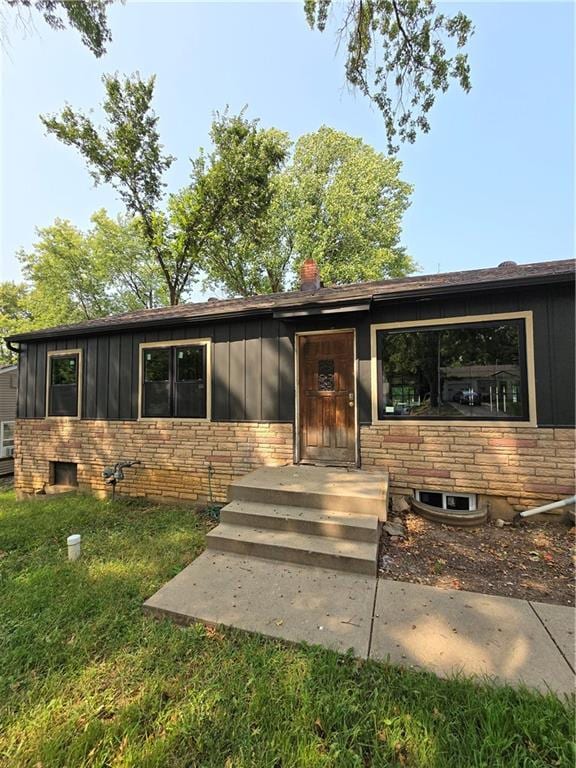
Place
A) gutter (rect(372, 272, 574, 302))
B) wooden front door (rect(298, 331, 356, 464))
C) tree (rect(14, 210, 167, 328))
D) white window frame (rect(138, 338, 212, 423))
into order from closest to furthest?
gutter (rect(372, 272, 574, 302)) < wooden front door (rect(298, 331, 356, 464)) < white window frame (rect(138, 338, 212, 423)) < tree (rect(14, 210, 167, 328))

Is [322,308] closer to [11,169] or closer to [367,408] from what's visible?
[367,408]

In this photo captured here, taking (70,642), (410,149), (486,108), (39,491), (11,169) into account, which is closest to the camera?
(70,642)

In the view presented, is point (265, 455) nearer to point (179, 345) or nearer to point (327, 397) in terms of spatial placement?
point (327, 397)

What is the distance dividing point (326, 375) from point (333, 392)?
0.31m

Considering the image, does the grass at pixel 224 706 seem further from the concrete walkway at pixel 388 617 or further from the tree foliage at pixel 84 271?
the tree foliage at pixel 84 271

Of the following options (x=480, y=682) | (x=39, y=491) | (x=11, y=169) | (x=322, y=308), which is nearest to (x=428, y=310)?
(x=322, y=308)

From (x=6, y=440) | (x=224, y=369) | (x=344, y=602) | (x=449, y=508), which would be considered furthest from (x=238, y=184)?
(x=344, y=602)

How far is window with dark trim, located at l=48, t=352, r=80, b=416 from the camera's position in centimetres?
695

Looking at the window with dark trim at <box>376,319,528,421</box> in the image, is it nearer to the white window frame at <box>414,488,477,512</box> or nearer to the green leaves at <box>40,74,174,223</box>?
the white window frame at <box>414,488,477,512</box>

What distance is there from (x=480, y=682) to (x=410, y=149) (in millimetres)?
7091

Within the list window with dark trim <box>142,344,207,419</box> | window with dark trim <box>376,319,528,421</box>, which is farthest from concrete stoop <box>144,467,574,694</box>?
window with dark trim <box>142,344,207,419</box>

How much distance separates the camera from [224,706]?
5.77 feet

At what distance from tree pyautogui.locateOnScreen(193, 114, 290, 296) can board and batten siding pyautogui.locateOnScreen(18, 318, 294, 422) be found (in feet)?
34.7

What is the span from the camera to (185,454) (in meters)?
5.81
